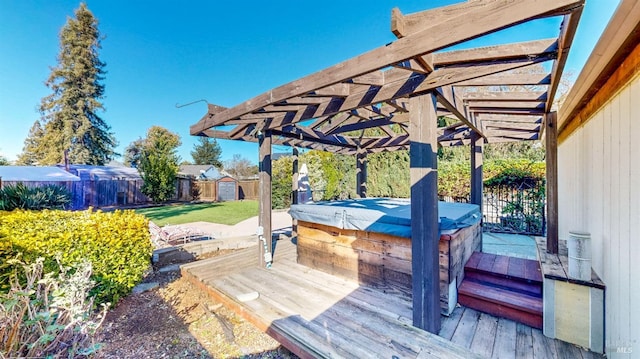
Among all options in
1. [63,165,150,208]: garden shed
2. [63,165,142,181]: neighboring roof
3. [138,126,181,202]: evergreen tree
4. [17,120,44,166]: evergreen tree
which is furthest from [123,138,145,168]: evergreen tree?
[138,126,181,202]: evergreen tree

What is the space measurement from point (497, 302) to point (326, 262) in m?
2.16

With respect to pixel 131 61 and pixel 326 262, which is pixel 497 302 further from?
pixel 131 61

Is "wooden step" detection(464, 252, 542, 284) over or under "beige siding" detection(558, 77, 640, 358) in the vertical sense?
under

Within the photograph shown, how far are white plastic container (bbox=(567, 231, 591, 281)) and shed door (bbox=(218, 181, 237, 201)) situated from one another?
69.1 feet

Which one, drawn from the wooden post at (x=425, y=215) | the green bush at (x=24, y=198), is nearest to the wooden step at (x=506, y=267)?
the wooden post at (x=425, y=215)

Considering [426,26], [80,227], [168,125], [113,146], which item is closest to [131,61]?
[113,146]

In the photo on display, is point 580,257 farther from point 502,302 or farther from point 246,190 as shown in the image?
point 246,190

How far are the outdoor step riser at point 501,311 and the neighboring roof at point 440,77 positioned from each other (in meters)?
2.21

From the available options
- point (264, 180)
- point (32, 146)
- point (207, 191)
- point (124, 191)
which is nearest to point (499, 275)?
point (264, 180)

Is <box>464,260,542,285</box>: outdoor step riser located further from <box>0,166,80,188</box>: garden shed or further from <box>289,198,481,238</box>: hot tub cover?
<box>0,166,80,188</box>: garden shed

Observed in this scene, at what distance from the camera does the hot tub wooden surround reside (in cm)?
277

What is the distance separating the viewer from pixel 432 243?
7.39 feet

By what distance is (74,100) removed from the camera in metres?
19.6

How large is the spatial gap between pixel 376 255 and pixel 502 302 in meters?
1.40
